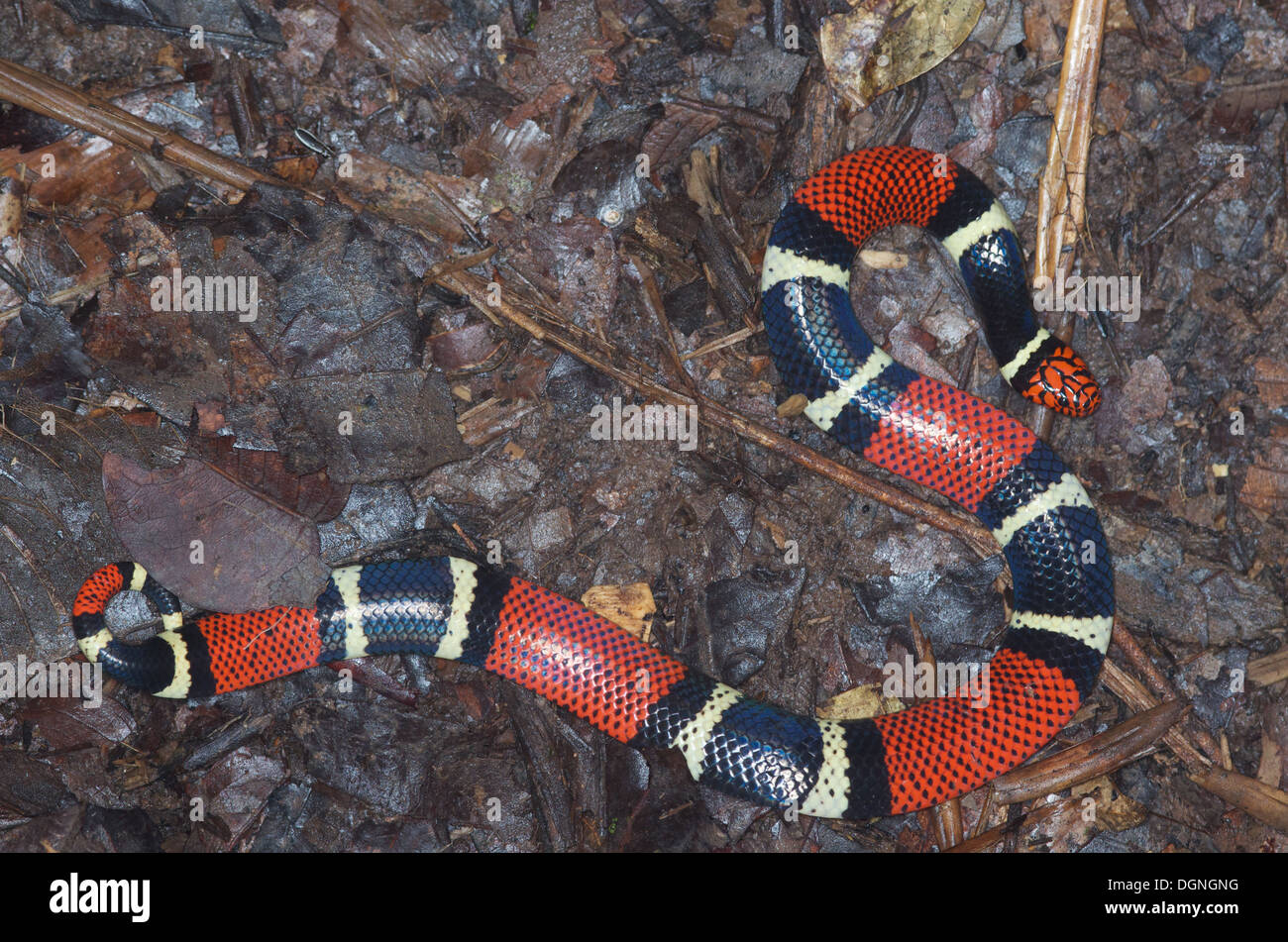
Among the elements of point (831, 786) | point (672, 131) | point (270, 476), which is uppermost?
point (672, 131)

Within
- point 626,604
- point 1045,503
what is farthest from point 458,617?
point 1045,503

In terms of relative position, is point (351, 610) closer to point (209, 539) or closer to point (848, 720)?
point (209, 539)

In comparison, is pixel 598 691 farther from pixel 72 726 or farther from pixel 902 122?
pixel 902 122

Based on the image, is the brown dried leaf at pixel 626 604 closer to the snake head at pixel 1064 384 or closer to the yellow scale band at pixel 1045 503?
the yellow scale band at pixel 1045 503

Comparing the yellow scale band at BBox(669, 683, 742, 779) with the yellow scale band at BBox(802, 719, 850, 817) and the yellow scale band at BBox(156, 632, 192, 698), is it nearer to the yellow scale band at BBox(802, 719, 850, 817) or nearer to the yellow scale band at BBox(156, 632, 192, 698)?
the yellow scale band at BBox(802, 719, 850, 817)

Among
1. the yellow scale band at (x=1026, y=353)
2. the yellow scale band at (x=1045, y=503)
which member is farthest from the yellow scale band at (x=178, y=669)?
the yellow scale band at (x=1026, y=353)
